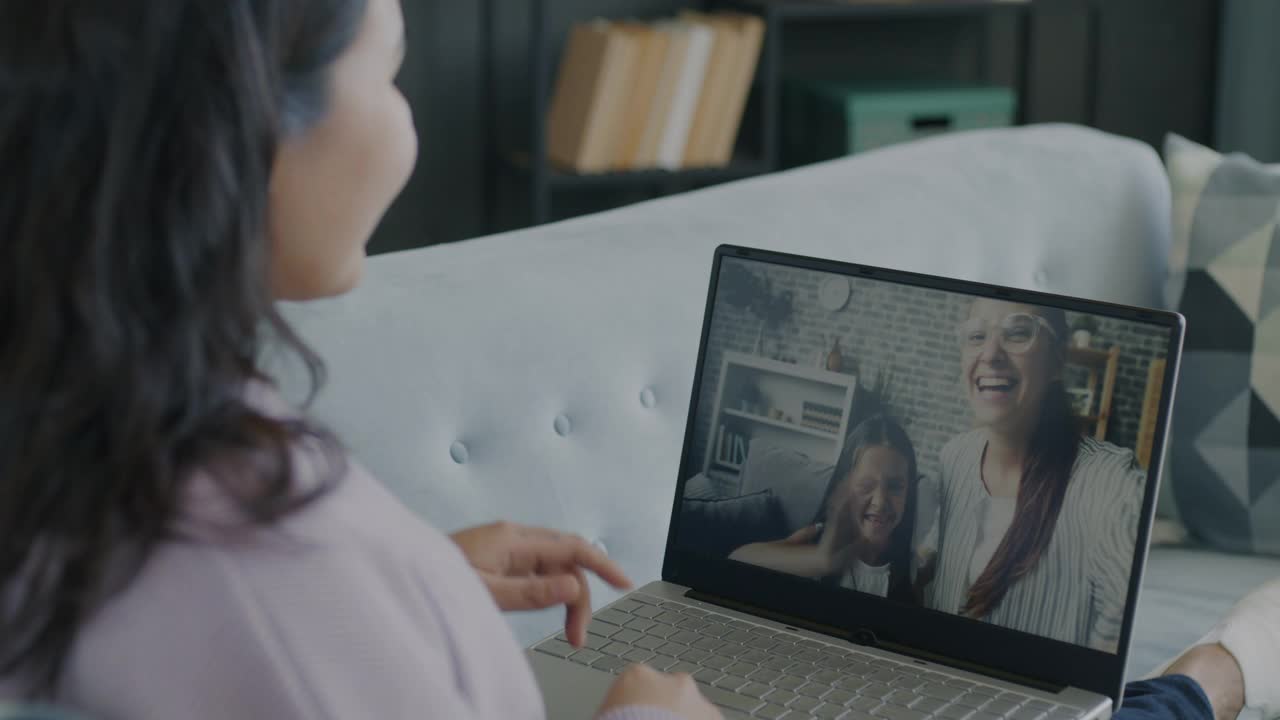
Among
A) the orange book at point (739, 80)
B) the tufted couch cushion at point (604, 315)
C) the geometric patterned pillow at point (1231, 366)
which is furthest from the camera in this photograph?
the orange book at point (739, 80)

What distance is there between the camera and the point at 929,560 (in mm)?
948

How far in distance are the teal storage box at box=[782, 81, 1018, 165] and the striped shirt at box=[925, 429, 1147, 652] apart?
211cm

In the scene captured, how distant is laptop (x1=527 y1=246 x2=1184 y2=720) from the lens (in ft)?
2.94

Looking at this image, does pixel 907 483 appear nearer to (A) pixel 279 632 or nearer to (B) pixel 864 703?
(B) pixel 864 703

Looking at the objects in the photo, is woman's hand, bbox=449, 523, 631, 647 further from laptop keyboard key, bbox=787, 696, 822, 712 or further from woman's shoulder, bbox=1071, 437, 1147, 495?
woman's shoulder, bbox=1071, 437, 1147, 495

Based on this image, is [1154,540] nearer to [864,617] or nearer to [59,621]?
[864,617]

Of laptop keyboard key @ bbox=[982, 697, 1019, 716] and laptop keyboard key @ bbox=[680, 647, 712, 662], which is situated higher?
laptop keyboard key @ bbox=[982, 697, 1019, 716]

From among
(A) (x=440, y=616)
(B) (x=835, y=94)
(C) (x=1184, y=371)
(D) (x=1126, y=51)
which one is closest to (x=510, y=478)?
(A) (x=440, y=616)

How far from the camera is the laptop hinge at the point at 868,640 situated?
0.92 meters

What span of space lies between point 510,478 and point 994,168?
77cm

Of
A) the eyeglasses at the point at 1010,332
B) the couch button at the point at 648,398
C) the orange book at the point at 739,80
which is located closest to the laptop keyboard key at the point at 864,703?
the eyeglasses at the point at 1010,332

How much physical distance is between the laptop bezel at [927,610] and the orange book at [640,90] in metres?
1.80

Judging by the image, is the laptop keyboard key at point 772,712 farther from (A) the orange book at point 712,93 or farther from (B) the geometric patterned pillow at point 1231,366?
(A) the orange book at point 712,93

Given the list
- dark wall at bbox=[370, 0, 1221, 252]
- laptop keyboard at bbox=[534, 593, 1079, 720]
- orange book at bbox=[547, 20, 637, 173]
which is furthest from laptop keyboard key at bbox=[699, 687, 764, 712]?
dark wall at bbox=[370, 0, 1221, 252]
